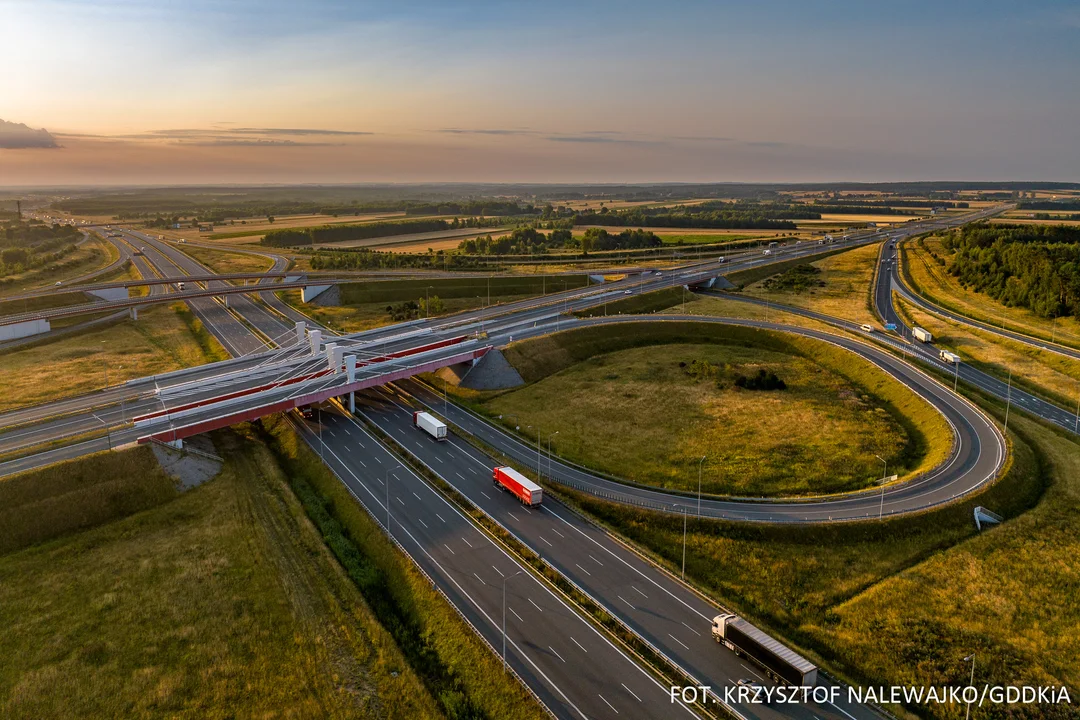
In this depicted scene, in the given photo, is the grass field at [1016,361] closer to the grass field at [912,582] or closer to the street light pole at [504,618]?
the grass field at [912,582]

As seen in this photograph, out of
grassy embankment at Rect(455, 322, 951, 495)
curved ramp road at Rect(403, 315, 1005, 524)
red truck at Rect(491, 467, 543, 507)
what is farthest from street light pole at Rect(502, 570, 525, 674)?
grassy embankment at Rect(455, 322, 951, 495)

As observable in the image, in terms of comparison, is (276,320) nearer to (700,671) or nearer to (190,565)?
(190,565)

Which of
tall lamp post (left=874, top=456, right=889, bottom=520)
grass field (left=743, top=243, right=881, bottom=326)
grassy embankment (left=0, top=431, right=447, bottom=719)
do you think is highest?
grass field (left=743, top=243, right=881, bottom=326)

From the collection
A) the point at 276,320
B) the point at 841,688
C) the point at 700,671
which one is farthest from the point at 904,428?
the point at 276,320

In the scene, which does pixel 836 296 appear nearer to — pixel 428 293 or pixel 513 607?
pixel 428 293

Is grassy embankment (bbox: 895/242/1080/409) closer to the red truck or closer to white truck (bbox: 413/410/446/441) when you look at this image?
the red truck

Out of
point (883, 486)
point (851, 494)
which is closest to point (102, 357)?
point (851, 494)

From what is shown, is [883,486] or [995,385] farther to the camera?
[995,385]
